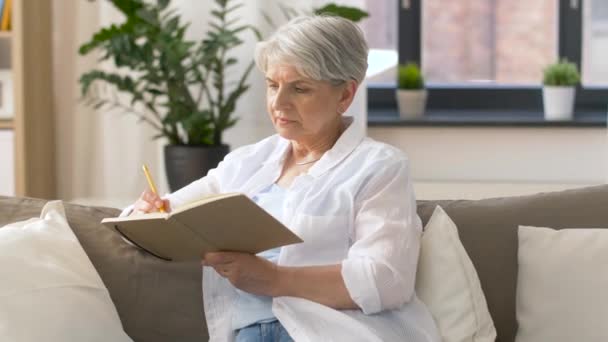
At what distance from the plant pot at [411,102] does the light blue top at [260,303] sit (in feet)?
Answer: 7.29

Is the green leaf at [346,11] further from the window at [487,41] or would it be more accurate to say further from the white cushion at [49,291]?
the white cushion at [49,291]

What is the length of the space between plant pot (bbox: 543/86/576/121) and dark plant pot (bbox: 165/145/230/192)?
127 centimetres

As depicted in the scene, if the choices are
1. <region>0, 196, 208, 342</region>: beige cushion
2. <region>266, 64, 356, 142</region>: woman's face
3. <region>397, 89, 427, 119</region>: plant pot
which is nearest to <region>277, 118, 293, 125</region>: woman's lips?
<region>266, 64, 356, 142</region>: woman's face

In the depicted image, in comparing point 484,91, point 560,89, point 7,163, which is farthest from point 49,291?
point 484,91

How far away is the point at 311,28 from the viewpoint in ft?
7.42

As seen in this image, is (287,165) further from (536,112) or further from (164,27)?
(536,112)

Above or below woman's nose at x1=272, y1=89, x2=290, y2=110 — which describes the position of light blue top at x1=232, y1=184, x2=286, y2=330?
below

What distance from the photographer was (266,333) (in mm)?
2256

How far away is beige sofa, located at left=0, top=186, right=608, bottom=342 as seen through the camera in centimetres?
246

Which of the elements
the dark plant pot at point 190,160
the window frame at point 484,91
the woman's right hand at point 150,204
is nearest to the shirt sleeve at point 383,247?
the woman's right hand at point 150,204

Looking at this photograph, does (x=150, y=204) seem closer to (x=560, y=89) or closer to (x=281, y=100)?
(x=281, y=100)

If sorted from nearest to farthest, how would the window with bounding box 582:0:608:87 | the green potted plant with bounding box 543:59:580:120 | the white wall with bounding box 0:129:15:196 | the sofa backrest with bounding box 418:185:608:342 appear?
the sofa backrest with bounding box 418:185:608:342 < the white wall with bounding box 0:129:15:196 < the green potted plant with bounding box 543:59:580:120 < the window with bounding box 582:0:608:87

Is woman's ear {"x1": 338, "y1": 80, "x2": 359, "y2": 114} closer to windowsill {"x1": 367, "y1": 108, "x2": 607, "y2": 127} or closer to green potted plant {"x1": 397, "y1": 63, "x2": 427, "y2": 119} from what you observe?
windowsill {"x1": 367, "y1": 108, "x2": 607, "y2": 127}

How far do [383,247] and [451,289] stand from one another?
26 centimetres
